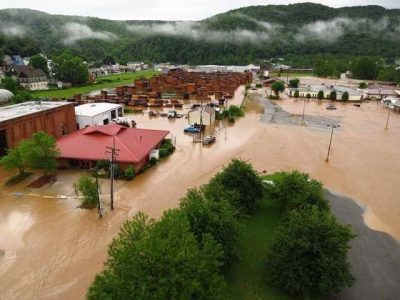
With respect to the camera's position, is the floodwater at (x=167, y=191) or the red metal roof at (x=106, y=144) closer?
the floodwater at (x=167, y=191)

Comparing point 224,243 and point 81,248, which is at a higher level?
point 224,243

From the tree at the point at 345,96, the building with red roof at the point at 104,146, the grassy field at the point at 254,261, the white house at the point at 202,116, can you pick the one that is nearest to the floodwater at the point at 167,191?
the building with red roof at the point at 104,146

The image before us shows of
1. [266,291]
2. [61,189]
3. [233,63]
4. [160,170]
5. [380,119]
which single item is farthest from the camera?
[233,63]

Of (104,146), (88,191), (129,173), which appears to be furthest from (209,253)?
(104,146)

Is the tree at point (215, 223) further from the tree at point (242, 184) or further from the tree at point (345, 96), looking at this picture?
the tree at point (345, 96)

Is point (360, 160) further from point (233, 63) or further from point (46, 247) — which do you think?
point (233, 63)

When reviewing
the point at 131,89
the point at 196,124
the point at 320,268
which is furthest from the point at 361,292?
the point at 131,89

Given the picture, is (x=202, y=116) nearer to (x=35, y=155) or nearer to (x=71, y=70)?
(x=35, y=155)

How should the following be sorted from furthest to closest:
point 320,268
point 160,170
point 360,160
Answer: point 360,160, point 160,170, point 320,268
